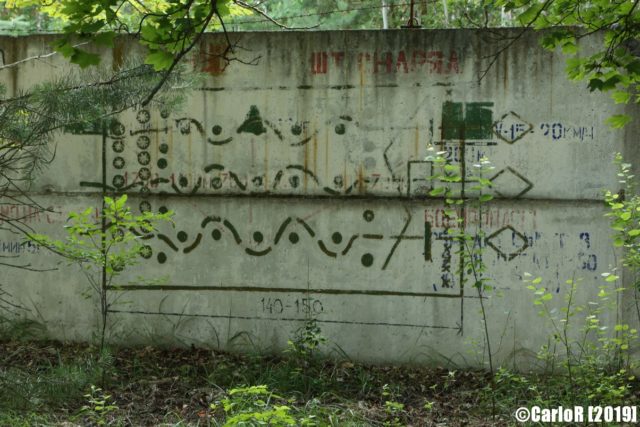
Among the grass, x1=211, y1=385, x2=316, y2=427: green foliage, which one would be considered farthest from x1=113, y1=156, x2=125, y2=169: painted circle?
x1=211, y1=385, x2=316, y2=427: green foliage

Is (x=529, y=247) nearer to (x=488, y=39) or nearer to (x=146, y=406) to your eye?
(x=488, y=39)

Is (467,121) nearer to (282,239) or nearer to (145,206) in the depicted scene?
(282,239)

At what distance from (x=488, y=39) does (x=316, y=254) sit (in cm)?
199

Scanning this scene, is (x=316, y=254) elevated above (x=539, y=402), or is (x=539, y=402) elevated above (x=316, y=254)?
(x=316, y=254)

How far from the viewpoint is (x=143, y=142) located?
6.40m

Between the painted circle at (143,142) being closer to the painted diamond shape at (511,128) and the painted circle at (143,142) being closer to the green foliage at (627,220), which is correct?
the painted diamond shape at (511,128)

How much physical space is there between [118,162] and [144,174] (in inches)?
9.0

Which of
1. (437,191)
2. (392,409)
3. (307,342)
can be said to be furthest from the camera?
(307,342)

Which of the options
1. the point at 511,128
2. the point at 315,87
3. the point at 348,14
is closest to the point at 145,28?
the point at 315,87

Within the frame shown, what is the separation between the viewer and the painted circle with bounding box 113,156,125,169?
641cm

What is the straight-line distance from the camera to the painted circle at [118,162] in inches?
252

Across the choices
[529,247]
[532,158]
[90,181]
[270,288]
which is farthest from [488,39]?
[90,181]

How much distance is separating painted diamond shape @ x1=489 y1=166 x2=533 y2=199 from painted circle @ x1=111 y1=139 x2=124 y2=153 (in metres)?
2.78

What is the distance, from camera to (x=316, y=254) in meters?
6.20
